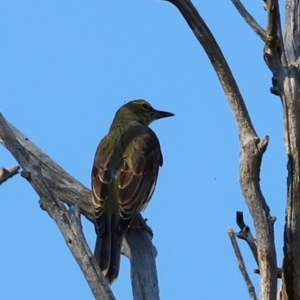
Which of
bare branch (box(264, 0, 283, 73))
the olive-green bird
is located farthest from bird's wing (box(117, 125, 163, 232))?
bare branch (box(264, 0, 283, 73))

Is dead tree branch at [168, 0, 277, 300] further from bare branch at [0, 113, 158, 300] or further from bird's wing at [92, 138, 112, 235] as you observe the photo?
bird's wing at [92, 138, 112, 235]

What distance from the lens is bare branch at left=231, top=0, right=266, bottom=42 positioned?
17.8ft

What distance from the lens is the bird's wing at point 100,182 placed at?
23.9ft

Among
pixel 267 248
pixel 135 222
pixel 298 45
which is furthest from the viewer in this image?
pixel 135 222

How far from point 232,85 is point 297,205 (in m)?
0.87

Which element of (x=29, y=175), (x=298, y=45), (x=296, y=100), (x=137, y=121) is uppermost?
(x=137, y=121)

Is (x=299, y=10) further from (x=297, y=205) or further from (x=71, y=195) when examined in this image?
(x=71, y=195)

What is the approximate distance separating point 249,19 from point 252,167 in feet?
3.37

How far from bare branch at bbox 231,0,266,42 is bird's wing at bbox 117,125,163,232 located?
7.48 ft

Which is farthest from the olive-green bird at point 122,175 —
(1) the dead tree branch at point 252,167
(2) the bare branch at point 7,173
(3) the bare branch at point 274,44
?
(3) the bare branch at point 274,44

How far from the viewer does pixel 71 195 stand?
705 cm

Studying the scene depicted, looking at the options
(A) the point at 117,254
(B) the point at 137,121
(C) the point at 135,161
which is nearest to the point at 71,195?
(A) the point at 117,254

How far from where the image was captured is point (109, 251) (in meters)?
6.76

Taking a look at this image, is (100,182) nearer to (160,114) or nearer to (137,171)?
(137,171)
